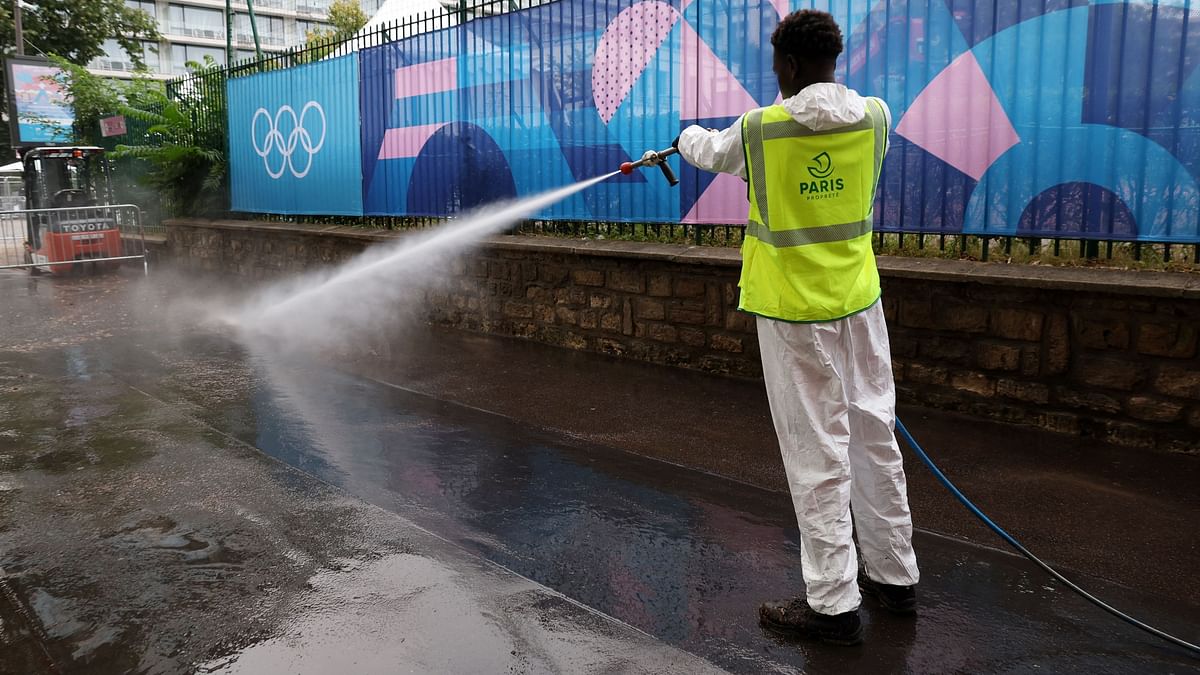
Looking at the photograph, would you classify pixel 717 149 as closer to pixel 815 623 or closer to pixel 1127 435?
pixel 815 623

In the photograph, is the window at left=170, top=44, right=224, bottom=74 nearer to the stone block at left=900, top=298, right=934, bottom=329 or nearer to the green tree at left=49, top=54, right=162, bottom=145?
the green tree at left=49, top=54, right=162, bottom=145

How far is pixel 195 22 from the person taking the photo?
71.1 meters

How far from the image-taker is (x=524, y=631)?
3266 mm

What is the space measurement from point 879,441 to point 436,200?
7.41 m

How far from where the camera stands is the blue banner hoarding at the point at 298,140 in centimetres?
1116

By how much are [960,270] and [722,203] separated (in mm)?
2096

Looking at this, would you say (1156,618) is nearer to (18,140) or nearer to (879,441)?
(879,441)

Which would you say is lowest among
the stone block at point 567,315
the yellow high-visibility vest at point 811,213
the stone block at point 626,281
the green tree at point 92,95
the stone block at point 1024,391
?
the stone block at point 1024,391

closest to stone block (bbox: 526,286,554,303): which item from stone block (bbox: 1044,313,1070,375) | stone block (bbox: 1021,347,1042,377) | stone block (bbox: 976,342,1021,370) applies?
stone block (bbox: 976,342,1021,370)

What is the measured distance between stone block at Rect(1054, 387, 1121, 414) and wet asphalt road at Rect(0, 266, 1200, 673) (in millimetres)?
611

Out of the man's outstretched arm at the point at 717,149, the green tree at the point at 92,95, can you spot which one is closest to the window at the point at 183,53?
the green tree at the point at 92,95

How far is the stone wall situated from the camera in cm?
504

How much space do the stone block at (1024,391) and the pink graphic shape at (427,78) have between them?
6.22 metres

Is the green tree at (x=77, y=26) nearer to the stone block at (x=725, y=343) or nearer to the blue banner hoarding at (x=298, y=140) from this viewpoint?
the blue banner hoarding at (x=298, y=140)
